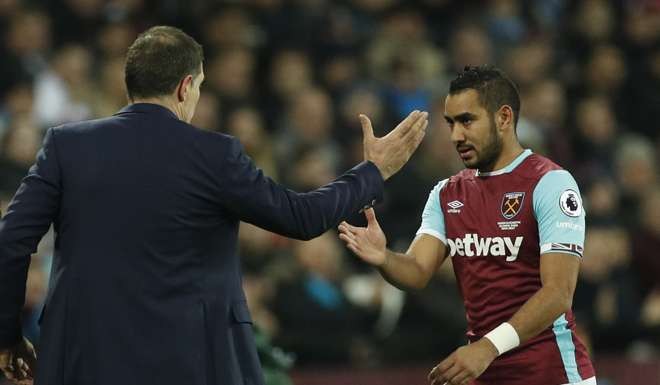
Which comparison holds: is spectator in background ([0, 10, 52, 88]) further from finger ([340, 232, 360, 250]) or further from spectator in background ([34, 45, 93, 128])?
finger ([340, 232, 360, 250])

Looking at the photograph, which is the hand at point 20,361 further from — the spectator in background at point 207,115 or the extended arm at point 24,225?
the spectator in background at point 207,115

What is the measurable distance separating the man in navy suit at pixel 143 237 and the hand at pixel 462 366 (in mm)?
714

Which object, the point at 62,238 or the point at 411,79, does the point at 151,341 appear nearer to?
the point at 62,238

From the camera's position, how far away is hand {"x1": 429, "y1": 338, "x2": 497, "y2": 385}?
15.0 ft

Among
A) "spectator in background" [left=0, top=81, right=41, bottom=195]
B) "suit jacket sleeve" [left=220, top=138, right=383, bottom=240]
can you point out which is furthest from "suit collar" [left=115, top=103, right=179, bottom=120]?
"spectator in background" [left=0, top=81, right=41, bottom=195]

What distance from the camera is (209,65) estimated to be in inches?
415

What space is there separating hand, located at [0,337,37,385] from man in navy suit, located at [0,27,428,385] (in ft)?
0.44

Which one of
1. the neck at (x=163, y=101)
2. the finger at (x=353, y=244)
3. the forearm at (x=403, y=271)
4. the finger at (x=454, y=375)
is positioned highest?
the neck at (x=163, y=101)

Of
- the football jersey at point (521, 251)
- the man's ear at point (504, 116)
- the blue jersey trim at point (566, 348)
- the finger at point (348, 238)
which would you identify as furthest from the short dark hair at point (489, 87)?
the blue jersey trim at point (566, 348)

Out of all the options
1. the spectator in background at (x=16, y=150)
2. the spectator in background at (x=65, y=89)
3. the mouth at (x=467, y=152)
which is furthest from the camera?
the spectator in background at (x=65, y=89)

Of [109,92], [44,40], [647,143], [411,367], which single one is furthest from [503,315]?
[647,143]

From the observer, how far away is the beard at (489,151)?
513 cm

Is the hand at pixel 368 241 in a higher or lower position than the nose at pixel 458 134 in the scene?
lower

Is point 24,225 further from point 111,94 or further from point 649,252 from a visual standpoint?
point 649,252
